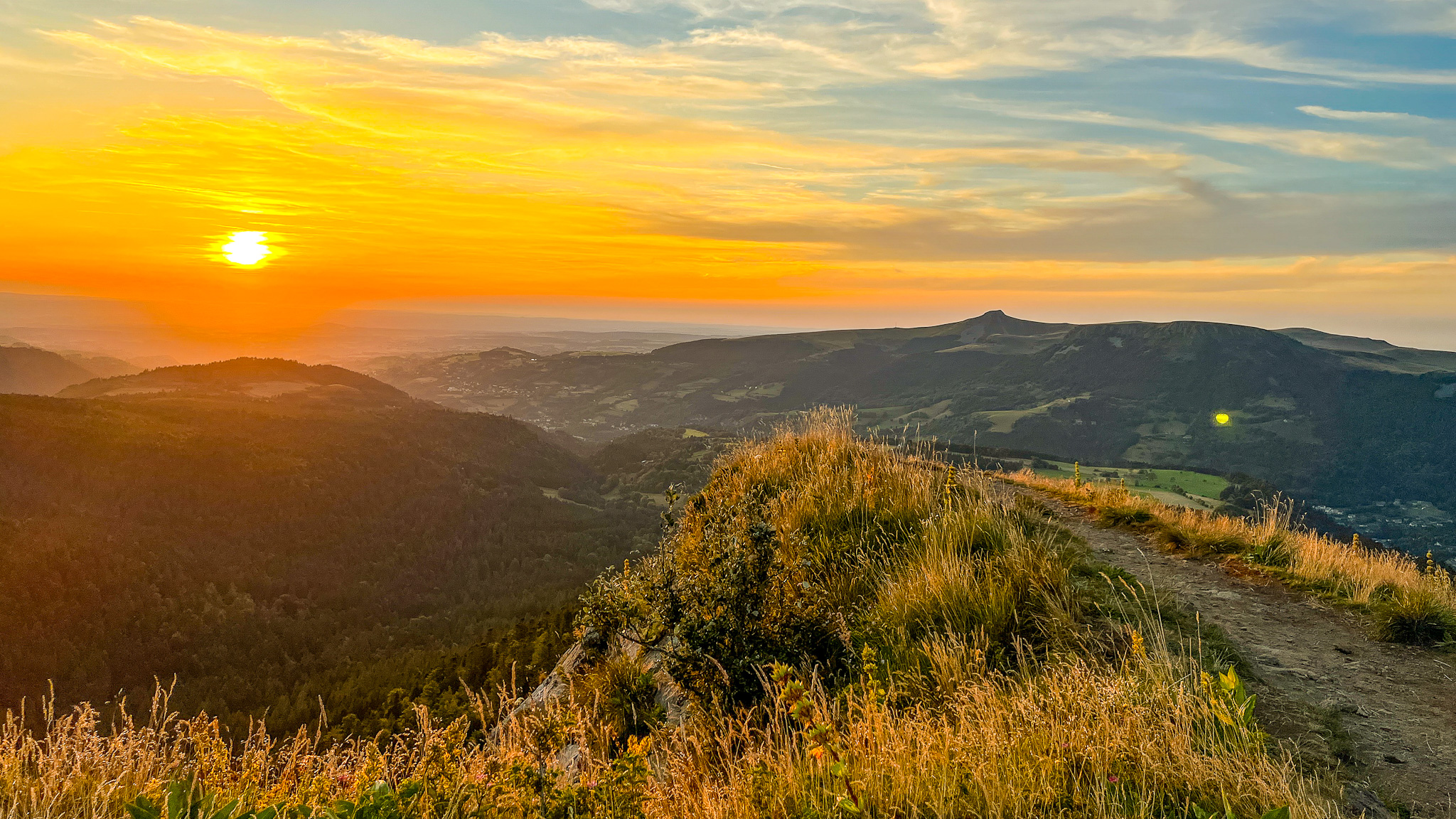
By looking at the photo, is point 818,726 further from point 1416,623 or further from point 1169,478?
point 1169,478

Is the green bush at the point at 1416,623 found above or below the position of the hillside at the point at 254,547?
above

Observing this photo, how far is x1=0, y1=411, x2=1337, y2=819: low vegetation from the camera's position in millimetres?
3615

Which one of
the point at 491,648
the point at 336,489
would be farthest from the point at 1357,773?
the point at 336,489

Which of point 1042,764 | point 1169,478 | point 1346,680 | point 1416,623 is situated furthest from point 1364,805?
point 1169,478

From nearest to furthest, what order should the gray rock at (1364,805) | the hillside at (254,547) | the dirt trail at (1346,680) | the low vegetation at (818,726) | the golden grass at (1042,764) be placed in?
the golden grass at (1042,764), the low vegetation at (818,726), the gray rock at (1364,805), the dirt trail at (1346,680), the hillside at (254,547)

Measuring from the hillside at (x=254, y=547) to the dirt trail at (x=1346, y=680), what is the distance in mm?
56668

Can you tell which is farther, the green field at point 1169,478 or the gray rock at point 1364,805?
the green field at point 1169,478

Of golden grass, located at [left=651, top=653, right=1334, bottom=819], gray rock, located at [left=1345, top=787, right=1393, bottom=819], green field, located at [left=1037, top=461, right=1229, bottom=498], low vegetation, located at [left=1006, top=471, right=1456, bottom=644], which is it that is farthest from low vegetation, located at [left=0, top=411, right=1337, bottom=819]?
green field, located at [left=1037, top=461, right=1229, bottom=498]

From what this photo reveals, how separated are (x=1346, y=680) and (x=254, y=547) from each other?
149 metres

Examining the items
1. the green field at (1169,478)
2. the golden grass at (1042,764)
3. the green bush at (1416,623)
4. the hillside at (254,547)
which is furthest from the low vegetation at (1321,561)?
the green field at (1169,478)

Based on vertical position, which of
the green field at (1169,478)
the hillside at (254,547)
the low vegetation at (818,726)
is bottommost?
the hillside at (254,547)

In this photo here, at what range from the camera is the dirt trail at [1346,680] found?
443 cm

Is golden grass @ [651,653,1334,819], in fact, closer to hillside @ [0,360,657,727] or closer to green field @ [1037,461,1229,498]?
hillside @ [0,360,657,727]

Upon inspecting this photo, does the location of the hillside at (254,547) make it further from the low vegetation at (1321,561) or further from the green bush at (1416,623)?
the green bush at (1416,623)
